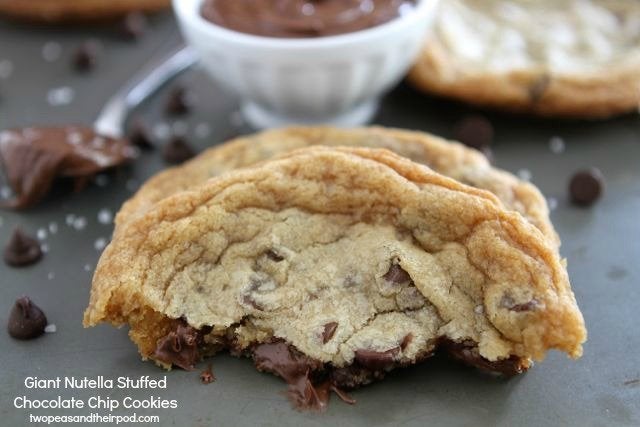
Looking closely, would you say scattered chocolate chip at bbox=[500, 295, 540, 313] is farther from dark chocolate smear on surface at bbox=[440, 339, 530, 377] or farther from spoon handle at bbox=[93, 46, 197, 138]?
spoon handle at bbox=[93, 46, 197, 138]

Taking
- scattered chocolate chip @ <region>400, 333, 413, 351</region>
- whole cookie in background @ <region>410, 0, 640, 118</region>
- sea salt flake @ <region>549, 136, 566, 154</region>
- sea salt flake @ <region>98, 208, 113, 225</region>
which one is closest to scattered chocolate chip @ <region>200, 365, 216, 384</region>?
scattered chocolate chip @ <region>400, 333, 413, 351</region>

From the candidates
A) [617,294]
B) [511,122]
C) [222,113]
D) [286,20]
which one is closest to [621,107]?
[511,122]

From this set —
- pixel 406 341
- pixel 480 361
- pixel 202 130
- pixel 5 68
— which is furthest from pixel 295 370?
pixel 5 68

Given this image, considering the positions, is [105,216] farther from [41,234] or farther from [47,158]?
[47,158]

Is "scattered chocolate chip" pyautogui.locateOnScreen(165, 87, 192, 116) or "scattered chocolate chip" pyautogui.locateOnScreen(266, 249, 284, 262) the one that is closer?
"scattered chocolate chip" pyautogui.locateOnScreen(266, 249, 284, 262)

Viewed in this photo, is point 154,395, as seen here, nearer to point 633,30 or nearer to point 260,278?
point 260,278

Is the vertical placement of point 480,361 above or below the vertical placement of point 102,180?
above

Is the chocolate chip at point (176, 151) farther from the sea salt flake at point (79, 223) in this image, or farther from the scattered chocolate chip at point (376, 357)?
the scattered chocolate chip at point (376, 357)

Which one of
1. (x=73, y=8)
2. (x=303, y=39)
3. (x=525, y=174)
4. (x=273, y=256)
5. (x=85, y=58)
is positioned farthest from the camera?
(x=73, y=8)
